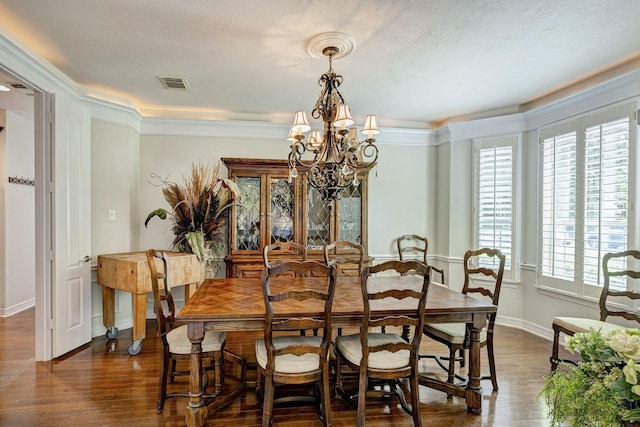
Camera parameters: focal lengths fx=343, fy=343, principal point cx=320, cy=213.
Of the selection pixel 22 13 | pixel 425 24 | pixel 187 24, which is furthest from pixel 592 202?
pixel 22 13

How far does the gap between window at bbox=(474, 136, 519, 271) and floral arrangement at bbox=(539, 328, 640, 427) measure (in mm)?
3263

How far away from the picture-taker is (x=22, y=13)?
231cm

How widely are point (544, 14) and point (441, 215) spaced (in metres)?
2.97

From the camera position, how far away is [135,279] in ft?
10.9

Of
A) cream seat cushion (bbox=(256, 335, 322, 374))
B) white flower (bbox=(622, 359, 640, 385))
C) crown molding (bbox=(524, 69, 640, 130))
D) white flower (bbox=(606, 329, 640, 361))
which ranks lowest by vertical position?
cream seat cushion (bbox=(256, 335, 322, 374))

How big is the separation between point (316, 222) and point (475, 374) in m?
2.54

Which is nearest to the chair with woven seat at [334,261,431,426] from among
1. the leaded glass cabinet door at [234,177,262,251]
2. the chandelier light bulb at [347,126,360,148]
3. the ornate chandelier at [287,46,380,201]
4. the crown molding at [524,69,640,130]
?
the ornate chandelier at [287,46,380,201]

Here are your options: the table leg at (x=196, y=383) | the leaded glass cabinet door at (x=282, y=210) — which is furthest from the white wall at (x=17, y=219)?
the table leg at (x=196, y=383)

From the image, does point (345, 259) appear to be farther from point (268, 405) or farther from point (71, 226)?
point (71, 226)

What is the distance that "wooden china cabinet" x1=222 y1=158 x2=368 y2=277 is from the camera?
420cm

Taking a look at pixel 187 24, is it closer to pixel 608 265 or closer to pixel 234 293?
pixel 234 293

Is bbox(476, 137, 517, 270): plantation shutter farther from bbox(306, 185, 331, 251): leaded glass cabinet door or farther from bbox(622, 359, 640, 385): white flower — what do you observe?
bbox(622, 359, 640, 385): white flower

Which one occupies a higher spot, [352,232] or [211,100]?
[211,100]

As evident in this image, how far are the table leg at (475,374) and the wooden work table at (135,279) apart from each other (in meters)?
2.79
